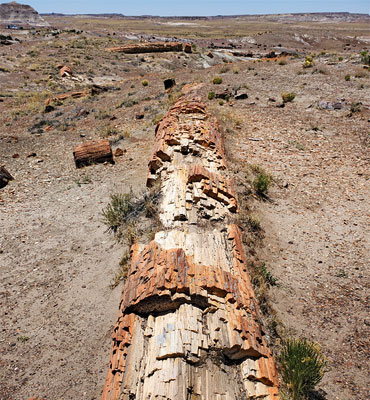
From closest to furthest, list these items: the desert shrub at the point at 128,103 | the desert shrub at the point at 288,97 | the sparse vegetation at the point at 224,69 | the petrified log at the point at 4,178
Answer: the petrified log at the point at 4,178
the desert shrub at the point at 288,97
the desert shrub at the point at 128,103
the sparse vegetation at the point at 224,69

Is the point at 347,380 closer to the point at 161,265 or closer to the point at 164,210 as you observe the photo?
the point at 161,265

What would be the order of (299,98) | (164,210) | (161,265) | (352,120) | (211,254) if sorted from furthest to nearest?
(299,98) < (352,120) < (164,210) < (211,254) < (161,265)

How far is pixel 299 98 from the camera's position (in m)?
16.3

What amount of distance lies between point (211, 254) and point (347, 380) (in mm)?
2782

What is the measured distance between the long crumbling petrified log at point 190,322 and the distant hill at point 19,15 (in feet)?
377

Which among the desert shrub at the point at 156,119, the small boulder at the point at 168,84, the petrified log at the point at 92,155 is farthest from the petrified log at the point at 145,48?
the petrified log at the point at 92,155

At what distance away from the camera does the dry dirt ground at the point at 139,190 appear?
190 inches

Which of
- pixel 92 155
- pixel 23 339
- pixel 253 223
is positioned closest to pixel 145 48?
pixel 92 155

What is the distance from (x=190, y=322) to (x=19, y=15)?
126 m

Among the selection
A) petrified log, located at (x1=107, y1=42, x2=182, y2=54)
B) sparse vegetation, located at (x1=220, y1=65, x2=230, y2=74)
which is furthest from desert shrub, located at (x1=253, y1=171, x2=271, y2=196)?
petrified log, located at (x1=107, y1=42, x2=182, y2=54)

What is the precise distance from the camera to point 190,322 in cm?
383

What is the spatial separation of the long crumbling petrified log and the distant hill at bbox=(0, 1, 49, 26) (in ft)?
377

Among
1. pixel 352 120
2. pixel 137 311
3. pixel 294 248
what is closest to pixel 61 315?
pixel 137 311

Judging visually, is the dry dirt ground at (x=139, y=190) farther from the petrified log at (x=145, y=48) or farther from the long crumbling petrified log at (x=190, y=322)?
the petrified log at (x=145, y=48)
